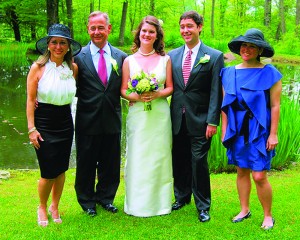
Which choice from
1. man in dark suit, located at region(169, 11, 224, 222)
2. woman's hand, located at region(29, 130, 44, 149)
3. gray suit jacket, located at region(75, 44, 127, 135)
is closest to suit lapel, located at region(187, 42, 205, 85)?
man in dark suit, located at region(169, 11, 224, 222)

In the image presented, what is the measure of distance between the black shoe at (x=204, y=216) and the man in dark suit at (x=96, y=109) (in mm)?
887

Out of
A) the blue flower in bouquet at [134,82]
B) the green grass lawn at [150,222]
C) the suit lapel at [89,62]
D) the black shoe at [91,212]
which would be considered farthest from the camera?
the black shoe at [91,212]

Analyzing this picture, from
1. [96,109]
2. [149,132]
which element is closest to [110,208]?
[149,132]

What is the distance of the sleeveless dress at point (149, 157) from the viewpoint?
4.06m

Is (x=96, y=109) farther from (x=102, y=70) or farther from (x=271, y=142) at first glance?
(x=271, y=142)

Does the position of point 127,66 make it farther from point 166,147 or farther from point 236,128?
point 236,128

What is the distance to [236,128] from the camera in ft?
12.2

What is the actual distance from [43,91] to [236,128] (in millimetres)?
1753

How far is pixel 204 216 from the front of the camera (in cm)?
405

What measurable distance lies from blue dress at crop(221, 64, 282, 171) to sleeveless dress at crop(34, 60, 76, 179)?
144cm

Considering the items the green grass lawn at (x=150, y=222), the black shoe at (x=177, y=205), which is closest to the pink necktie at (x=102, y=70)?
the green grass lawn at (x=150, y=222)

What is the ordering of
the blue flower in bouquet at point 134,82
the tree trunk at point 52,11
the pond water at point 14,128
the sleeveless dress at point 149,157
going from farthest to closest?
the tree trunk at point 52,11 < the pond water at point 14,128 < the sleeveless dress at point 149,157 < the blue flower in bouquet at point 134,82

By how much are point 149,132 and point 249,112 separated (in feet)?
3.28

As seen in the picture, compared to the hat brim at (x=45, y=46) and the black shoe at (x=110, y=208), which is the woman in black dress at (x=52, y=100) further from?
the black shoe at (x=110, y=208)
